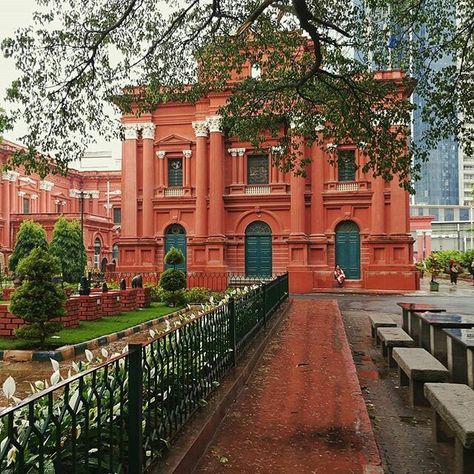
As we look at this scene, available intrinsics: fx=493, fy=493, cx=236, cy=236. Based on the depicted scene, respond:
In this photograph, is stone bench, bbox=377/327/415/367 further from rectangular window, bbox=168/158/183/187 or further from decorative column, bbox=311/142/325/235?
rectangular window, bbox=168/158/183/187

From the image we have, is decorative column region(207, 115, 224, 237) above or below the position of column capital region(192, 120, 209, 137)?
below

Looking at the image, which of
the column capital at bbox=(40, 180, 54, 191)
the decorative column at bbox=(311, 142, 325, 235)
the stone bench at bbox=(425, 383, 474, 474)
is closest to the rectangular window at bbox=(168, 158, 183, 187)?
the decorative column at bbox=(311, 142, 325, 235)

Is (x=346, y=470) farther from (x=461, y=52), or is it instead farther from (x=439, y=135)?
(x=461, y=52)

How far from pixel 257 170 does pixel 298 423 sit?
880 inches

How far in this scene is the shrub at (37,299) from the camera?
27.1 ft

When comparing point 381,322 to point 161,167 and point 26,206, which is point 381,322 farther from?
point 26,206

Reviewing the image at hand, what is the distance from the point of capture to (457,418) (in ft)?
10.9

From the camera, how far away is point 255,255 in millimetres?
25406

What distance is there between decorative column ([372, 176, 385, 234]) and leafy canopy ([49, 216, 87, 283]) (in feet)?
57.2

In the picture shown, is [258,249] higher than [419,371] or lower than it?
higher

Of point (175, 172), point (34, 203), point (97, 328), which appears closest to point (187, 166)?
point (175, 172)

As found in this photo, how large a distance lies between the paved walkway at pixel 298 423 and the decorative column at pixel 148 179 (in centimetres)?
1984

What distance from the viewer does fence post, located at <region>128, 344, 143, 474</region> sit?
8.73 feet

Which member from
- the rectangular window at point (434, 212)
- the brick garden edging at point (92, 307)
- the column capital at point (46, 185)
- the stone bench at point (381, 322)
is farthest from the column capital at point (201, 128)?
the rectangular window at point (434, 212)
